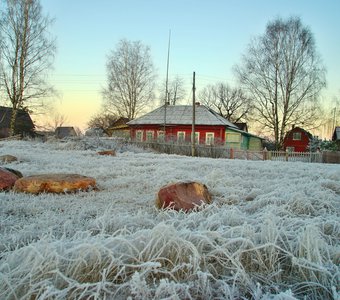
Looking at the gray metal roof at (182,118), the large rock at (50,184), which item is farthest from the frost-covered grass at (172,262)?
the gray metal roof at (182,118)

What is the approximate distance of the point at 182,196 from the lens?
277 centimetres

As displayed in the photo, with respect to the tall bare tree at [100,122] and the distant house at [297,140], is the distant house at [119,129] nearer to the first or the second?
the tall bare tree at [100,122]

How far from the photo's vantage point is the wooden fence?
15398 mm

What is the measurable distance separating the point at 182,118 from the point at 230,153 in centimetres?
A: 1188

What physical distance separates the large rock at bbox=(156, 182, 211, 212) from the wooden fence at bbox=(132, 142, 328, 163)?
12377mm

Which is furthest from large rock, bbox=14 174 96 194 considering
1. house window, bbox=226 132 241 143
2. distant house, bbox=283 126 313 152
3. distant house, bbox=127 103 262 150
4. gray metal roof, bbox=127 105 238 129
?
distant house, bbox=283 126 313 152

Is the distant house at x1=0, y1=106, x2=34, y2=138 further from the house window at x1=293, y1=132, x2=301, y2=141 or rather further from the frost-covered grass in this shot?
the house window at x1=293, y1=132, x2=301, y2=141

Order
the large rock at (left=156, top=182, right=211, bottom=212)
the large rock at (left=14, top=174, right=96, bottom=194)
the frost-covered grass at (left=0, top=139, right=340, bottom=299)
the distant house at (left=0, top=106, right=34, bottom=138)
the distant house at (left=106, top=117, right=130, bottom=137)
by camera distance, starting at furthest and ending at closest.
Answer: the distant house at (left=106, top=117, right=130, bottom=137), the distant house at (left=0, top=106, right=34, bottom=138), the large rock at (left=14, top=174, right=96, bottom=194), the large rock at (left=156, top=182, right=211, bottom=212), the frost-covered grass at (left=0, top=139, right=340, bottom=299)

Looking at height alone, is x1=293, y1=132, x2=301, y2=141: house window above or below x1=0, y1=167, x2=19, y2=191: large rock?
above

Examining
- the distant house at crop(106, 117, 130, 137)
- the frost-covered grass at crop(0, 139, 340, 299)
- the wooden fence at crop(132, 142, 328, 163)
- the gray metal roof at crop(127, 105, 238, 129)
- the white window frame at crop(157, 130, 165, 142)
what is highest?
the gray metal roof at crop(127, 105, 238, 129)

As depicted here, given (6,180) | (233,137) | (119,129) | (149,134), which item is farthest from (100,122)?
(6,180)

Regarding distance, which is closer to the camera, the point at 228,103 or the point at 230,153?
the point at 230,153

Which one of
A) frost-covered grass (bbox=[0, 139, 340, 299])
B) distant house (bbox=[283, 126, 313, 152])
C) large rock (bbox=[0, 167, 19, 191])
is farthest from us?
distant house (bbox=[283, 126, 313, 152])

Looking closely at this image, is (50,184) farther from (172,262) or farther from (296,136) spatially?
(296,136)
